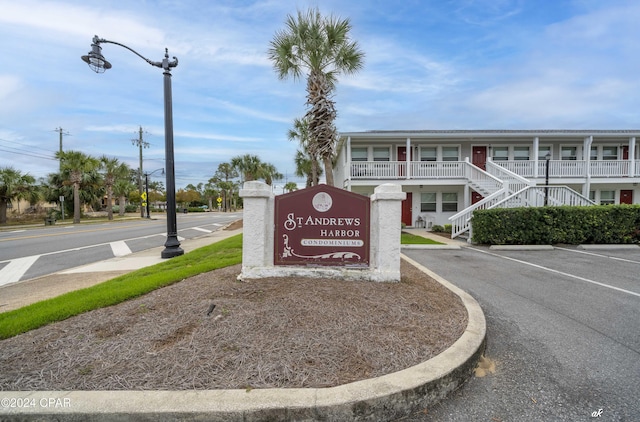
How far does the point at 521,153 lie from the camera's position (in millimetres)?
18875

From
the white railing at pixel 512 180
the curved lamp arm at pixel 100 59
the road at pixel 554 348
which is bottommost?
the road at pixel 554 348

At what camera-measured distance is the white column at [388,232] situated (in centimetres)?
468

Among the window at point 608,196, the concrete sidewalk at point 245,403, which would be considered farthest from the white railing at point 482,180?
the concrete sidewalk at point 245,403

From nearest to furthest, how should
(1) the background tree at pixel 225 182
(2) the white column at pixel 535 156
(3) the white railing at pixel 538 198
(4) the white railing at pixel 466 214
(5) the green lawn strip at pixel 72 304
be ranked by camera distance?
(5) the green lawn strip at pixel 72 304, (3) the white railing at pixel 538 198, (4) the white railing at pixel 466 214, (2) the white column at pixel 535 156, (1) the background tree at pixel 225 182

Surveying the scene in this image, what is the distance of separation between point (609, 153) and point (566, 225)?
12781mm

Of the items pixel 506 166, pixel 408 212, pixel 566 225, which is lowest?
pixel 566 225

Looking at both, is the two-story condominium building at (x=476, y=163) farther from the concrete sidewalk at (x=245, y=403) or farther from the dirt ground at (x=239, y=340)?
the concrete sidewalk at (x=245, y=403)

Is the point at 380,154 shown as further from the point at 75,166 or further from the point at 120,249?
the point at 75,166

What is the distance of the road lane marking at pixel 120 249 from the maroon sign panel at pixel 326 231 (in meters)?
8.73

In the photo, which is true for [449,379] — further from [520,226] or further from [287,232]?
[520,226]

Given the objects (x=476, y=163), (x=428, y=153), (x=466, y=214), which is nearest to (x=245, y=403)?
(x=466, y=214)

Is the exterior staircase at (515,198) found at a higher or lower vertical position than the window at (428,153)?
lower

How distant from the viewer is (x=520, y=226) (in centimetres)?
1127

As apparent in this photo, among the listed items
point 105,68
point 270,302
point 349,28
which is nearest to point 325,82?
point 349,28
